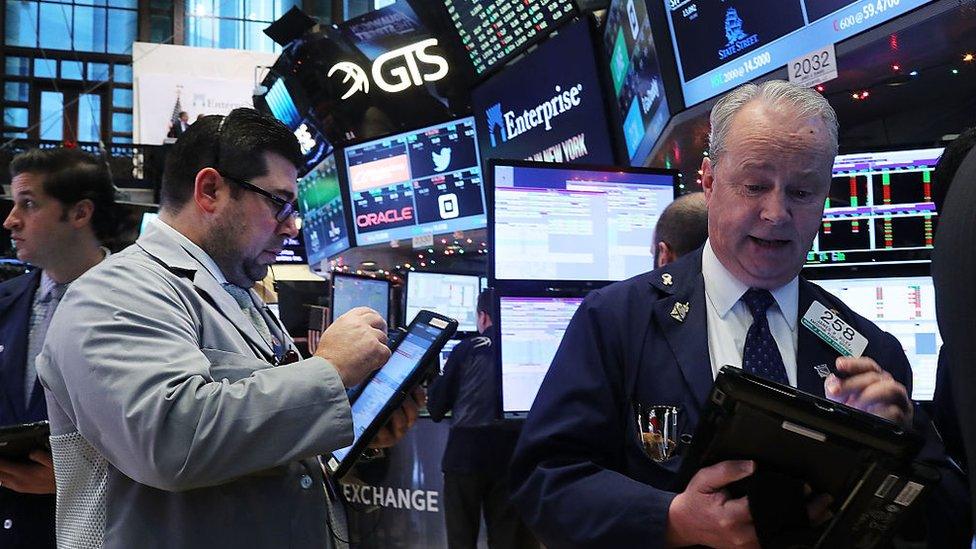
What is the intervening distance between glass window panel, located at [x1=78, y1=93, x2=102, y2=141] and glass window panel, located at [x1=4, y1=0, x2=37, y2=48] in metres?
1.85

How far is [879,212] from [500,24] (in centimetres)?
293

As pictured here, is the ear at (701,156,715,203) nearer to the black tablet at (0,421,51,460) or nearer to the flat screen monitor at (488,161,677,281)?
the flat screen monitor at (488,161,677,281)

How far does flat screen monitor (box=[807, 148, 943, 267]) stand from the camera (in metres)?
3.04

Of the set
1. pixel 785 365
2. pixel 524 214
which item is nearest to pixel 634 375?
pixel 785 365

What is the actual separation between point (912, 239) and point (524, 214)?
1.32 m

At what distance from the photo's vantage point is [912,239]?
3043mm

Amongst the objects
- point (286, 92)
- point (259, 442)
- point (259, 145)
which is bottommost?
point (259, 442)

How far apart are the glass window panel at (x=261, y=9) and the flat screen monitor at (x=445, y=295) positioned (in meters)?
18.4

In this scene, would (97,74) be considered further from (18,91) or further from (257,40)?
(257,40)

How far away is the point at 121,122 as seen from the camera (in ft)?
77.9

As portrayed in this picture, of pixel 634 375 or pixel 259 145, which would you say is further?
pixel 259 145

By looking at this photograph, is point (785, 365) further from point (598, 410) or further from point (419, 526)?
point (419, 526)

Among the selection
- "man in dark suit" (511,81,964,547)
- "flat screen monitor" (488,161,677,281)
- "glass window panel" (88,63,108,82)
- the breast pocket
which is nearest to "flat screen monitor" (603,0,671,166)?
"flat screen monitor" (488,161,677,281)

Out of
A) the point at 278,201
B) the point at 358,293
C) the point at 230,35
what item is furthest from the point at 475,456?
the point at 230,35
